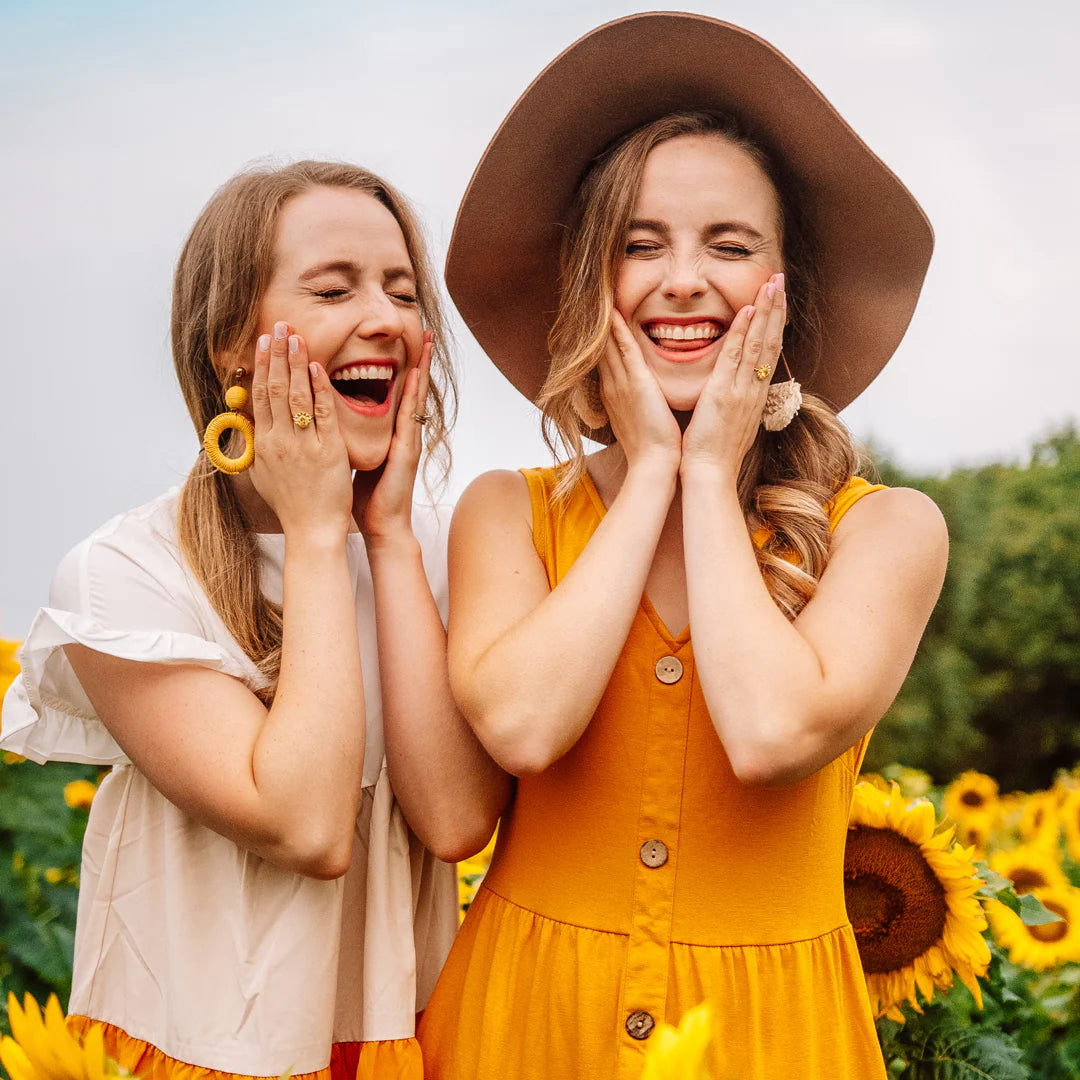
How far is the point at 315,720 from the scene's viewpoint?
204 cm

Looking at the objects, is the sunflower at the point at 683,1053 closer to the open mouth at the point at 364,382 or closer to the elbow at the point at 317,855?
the elbow at the point at 317,855

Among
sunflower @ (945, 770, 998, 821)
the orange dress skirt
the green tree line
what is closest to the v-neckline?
the orange dress skirt

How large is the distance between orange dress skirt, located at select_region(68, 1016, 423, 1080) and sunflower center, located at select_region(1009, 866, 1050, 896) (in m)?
2.03

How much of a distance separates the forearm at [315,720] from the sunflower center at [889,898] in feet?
3.65

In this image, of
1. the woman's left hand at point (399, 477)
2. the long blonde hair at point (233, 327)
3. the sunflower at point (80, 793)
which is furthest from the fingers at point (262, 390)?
the sunflower at point (80, 793)

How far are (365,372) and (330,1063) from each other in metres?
1.25

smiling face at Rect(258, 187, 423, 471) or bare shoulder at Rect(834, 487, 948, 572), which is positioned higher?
smiling face at Rect(258, 187, 423, 471)

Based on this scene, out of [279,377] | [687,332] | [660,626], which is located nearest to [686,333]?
[687,332]

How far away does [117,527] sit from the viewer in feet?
7.45

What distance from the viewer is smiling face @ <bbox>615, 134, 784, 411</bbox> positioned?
2.24m

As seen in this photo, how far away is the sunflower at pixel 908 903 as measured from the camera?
258 centimetres

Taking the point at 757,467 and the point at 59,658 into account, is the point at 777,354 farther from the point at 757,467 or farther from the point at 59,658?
the point at 59,658

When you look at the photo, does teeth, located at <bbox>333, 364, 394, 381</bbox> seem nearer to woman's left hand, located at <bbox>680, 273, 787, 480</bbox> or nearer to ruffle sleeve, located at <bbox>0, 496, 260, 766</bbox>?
ruffle sleeve, located at <bbox>0, 496, 260, 766</bbox>

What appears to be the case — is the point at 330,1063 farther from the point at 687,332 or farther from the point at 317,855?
the point at 687,332
